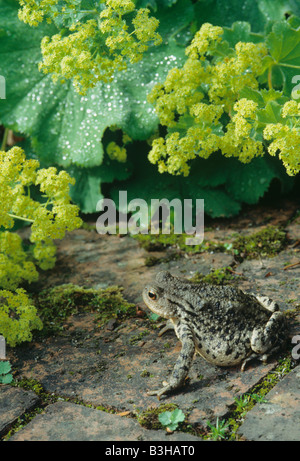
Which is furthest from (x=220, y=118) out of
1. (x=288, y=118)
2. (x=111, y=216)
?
(x=111, y=216)

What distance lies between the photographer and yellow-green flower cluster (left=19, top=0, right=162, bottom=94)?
3.55m

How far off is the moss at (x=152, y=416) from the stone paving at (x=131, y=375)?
0.09ft

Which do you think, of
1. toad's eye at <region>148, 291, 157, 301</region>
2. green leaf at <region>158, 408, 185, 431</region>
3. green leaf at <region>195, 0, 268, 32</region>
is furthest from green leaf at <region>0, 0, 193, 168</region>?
green leaf at <region>158, 408, 185, 431</region>

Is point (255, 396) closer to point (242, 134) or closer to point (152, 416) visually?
point (152, 416)

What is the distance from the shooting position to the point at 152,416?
2686mm

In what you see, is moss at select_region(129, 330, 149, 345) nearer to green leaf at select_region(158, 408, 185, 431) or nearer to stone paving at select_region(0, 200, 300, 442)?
stone paving at select_region(0, 200, 300, 442)

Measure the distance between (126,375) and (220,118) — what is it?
7.08ft

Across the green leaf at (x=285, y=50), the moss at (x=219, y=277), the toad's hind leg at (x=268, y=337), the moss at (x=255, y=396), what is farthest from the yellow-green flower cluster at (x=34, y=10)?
the moss at (x=255, y=396)

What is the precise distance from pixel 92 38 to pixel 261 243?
2.01 m

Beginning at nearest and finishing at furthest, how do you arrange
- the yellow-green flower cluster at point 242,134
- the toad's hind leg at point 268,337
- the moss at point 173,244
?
1. the toad's hind leg at point 268,337
2. the yellow-green flower cluster at point 242,134
3. the moss at point 173,244

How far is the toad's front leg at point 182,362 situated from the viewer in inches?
113

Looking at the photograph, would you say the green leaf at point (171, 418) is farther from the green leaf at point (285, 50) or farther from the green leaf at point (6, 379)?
the green leaf at point (285, 50)

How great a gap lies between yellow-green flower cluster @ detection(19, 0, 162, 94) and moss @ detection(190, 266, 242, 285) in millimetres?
1549
